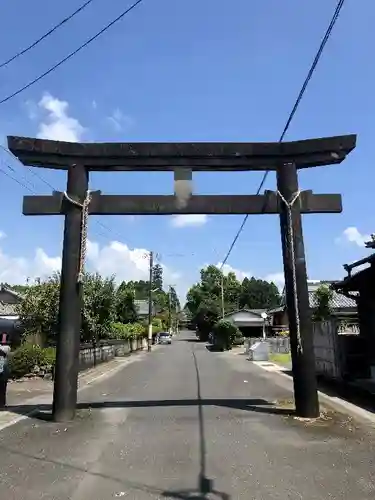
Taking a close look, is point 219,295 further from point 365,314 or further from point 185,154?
point 185,154

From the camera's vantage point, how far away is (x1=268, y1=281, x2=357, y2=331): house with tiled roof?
28.8 meters

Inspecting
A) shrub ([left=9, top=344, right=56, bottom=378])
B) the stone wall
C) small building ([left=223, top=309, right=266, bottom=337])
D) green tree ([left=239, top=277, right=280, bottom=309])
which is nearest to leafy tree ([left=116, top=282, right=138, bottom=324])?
the stone wall

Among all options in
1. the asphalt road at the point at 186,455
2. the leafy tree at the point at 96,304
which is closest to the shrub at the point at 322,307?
the leafy tree at the point at 96,304

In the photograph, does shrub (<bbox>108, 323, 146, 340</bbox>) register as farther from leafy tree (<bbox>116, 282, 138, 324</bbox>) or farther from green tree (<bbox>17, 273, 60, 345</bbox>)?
green tree (<bbox>17, 273, 60, 345</bbox>)

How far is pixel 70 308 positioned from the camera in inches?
380

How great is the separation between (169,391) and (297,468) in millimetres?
8304

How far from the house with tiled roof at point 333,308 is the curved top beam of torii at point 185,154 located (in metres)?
10.5

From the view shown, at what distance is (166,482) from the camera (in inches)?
218

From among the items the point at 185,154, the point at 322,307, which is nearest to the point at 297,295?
the point at 185,154

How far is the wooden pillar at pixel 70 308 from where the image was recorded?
9344 millimetres

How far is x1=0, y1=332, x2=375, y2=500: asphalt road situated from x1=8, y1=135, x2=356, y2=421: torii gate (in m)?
1.32

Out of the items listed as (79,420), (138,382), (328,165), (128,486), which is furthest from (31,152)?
(138,382)

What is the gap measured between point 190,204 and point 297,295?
2.92m

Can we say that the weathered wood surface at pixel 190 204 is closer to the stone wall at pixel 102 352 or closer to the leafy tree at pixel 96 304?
the stone wall at pixel 102 352
